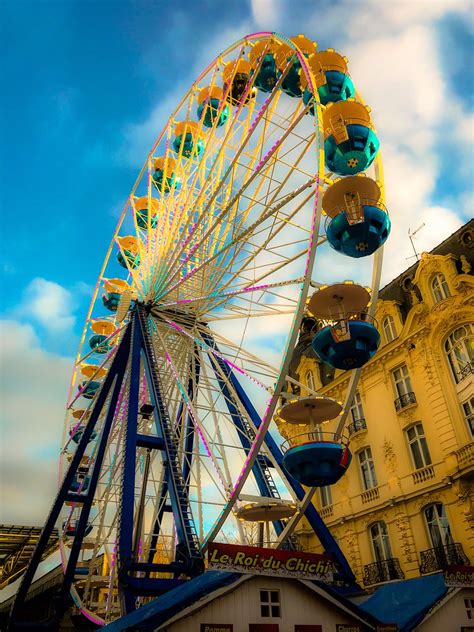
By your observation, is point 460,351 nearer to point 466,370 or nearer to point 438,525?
point 466,370

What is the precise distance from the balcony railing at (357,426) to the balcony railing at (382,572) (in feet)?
18.1

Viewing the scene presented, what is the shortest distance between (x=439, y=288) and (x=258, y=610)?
49.8 ft

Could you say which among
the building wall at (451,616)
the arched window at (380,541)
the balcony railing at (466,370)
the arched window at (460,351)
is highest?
the arched window at (460,351)

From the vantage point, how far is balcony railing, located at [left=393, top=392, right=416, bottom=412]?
68.8 ft

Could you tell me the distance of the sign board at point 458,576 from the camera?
11633 millimetres

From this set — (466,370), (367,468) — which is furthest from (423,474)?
(466,370)

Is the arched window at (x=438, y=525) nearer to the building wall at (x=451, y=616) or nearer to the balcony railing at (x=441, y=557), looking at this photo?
the balcony railing at (x=441, y=557)

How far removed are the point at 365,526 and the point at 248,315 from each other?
33.9 feet

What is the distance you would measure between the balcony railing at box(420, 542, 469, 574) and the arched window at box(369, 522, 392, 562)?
2150 mm

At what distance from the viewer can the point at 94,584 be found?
2330cm

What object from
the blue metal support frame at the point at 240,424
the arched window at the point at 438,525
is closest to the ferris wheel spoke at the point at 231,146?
the blue metal support frame at the point at 240,424

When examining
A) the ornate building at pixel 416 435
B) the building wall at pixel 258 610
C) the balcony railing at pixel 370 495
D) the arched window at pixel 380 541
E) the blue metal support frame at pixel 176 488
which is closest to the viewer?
the building wall at pixel 258 610

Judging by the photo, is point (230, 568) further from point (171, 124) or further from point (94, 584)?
point (171, 124)

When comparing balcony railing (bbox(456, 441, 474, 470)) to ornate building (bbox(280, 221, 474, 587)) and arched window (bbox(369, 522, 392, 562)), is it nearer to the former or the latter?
ornate building (bbox(280, 221, 474, 587))
